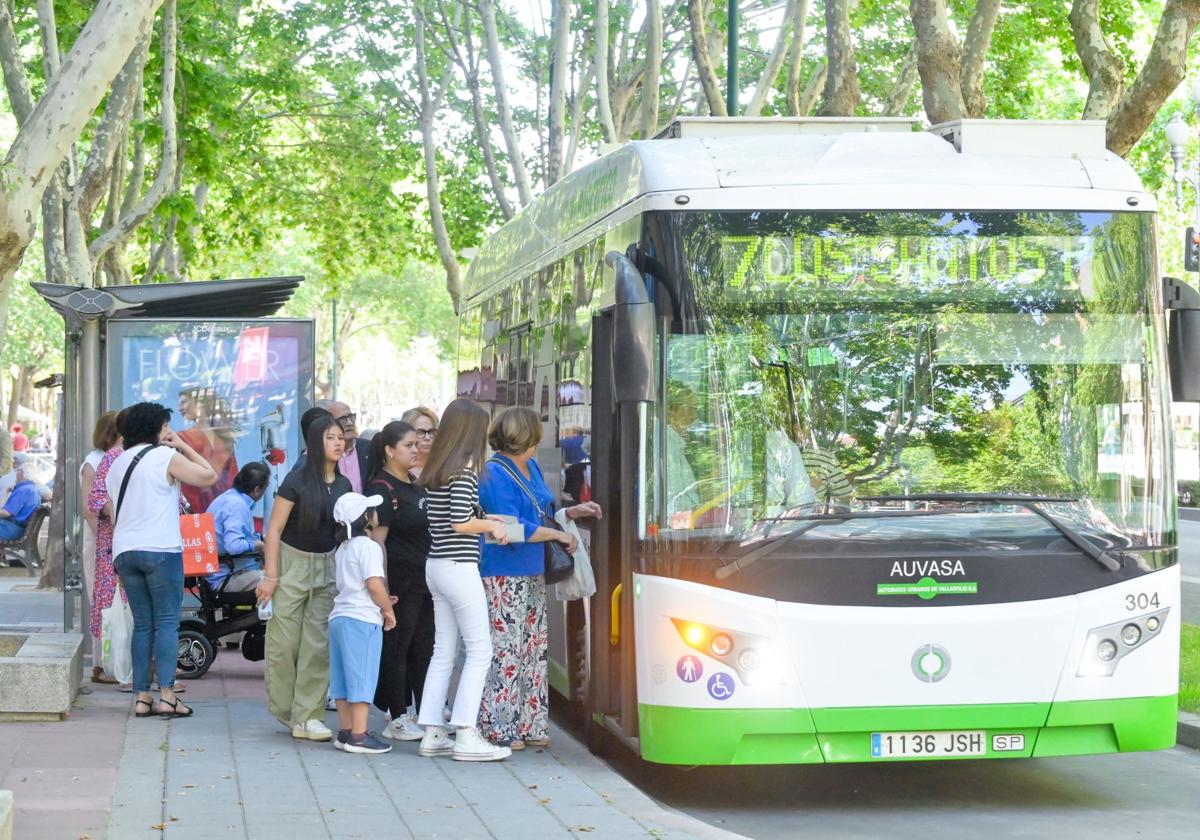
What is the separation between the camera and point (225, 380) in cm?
1349

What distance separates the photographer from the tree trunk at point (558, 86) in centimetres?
1964

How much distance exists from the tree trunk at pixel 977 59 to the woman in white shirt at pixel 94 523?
811 centimetres

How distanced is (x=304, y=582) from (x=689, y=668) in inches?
93.2

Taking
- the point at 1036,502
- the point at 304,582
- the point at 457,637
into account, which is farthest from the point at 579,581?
the point at 1036,502

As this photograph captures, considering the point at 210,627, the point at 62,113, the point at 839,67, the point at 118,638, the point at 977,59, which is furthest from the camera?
the point at 839,67

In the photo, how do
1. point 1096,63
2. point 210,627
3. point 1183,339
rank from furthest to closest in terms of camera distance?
1. point 1096,63
2. point 210,627
3. point 1183,339

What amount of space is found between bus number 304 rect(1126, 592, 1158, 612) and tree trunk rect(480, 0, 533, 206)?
1389 centimetres

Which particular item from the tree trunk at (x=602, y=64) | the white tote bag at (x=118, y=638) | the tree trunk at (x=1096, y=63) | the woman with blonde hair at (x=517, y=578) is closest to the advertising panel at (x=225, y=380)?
the white tote bag at (x=118, y=638)

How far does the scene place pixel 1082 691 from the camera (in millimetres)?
7766

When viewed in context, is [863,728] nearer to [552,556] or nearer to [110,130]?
[552,556]

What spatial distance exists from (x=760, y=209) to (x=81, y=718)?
15.2 ft

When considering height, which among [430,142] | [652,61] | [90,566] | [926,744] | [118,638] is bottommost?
[926,744]

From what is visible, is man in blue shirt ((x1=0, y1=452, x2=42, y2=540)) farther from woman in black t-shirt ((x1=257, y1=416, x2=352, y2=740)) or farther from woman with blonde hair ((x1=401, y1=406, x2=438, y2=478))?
woman in black t-shirt ((x1=257, y1=416, x2=352, y2=740))

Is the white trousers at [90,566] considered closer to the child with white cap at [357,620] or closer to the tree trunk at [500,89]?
the child with white cap at [357,620]
